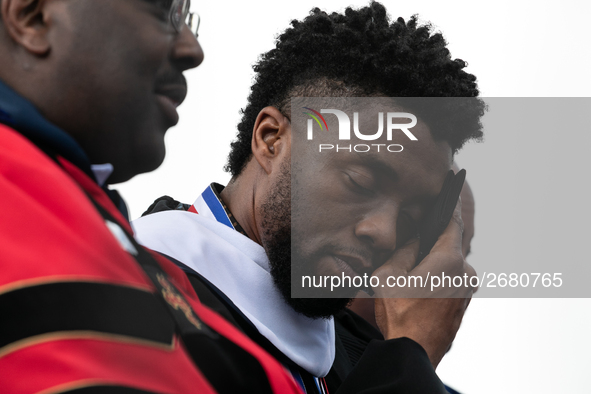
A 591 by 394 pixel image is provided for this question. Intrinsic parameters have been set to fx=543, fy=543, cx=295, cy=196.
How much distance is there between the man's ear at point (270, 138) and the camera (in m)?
2.04

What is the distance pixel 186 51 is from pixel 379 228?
1046 mm

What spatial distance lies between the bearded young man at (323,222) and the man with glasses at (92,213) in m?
0.67

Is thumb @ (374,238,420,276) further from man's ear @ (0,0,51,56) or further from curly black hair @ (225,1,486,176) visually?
man's ear @ (0,0,51,56)

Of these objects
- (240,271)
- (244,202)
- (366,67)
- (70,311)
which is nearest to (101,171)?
(70,311)

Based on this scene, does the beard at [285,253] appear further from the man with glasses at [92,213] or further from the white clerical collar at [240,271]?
the man with glasses at [92,213]

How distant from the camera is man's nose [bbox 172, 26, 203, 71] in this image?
0.94 metres

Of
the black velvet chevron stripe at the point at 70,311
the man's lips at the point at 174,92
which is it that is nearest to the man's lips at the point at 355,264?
the man's lips at the point at 174,92

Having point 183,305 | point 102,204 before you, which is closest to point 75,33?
point 102,204

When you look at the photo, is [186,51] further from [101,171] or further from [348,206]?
[348,206]

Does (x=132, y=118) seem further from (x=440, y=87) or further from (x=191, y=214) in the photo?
(x=440, y=87)

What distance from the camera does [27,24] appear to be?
81 cm

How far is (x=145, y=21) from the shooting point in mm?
875

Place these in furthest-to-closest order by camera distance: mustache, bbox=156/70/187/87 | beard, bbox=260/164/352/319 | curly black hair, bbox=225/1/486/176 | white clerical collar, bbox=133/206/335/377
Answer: curly black hair, bbox=225/1/486/176 < beard, bbox=260/164/352/319 < white clerical collar, bbox=133/206/335/377 < mustache, bbox=156/70/187/87

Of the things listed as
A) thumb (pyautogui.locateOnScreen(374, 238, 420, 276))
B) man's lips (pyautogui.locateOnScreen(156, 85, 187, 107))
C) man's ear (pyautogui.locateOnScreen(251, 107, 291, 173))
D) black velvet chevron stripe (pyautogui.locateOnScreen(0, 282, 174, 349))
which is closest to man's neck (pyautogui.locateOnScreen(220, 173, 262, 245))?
man's ear (pyautogui.locateOnScreen(251, 107, 291, 173))
